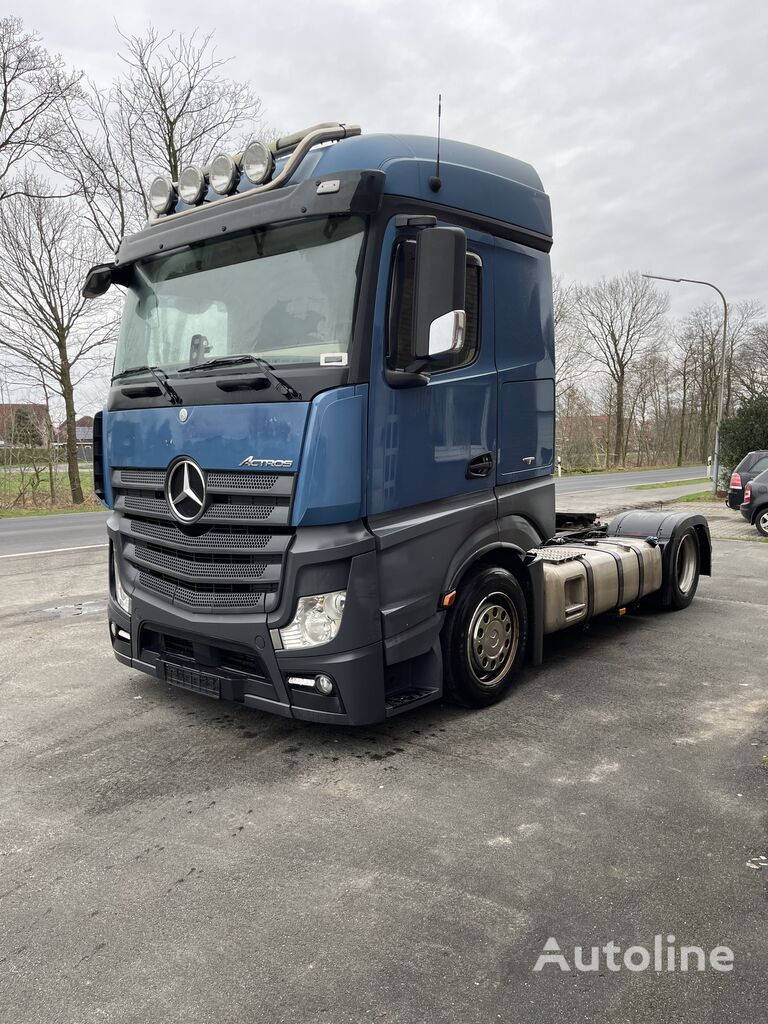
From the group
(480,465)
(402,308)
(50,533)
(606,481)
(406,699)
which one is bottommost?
(606,481)

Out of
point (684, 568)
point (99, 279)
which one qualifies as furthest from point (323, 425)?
point (684, 568)

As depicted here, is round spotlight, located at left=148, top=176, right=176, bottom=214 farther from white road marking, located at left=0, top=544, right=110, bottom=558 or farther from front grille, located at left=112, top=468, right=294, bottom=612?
white road marking, located at left=0, top=544, right=110, bottom=558

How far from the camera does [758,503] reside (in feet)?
44.7

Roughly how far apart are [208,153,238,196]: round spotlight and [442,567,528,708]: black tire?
260 cm

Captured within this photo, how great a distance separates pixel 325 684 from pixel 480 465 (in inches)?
62.5

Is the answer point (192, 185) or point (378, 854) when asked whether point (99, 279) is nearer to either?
point (192, 185)

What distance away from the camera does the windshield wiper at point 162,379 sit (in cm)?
417

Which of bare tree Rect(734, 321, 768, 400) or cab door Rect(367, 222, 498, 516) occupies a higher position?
bare tree Rect(734, 321, 768, 400)

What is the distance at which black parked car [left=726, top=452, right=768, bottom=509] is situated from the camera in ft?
52.0

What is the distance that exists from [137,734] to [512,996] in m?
2.68

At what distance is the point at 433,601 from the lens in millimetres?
4223

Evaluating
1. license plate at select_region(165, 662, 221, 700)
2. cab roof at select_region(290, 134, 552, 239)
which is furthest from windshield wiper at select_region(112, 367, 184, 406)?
license plate at select_region(165, 662, 221, 700)

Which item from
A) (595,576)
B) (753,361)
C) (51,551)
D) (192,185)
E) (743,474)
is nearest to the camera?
(192,185)

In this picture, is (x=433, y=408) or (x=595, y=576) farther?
(x=595, y=576)
